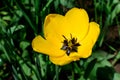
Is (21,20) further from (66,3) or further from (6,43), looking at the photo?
(6,43)

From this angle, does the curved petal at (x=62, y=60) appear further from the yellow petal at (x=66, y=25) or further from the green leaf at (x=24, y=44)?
the green leaf at (x=24, y=44)

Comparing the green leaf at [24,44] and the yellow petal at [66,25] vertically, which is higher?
the yellow petal at [66,25]

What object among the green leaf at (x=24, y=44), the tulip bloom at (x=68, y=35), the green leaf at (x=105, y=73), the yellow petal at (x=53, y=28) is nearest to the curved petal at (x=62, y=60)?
the tulip bloom at (x=68, y=35)

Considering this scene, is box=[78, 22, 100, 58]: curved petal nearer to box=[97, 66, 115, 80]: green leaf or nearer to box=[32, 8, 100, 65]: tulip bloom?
box=[32, 8, 100, 65]: tulip bloom

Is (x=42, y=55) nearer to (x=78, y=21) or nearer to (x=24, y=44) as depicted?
(x=24, y=44)

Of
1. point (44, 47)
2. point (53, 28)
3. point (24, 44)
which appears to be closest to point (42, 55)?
point (24, 44)
